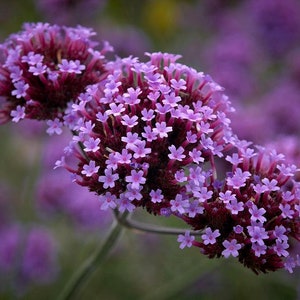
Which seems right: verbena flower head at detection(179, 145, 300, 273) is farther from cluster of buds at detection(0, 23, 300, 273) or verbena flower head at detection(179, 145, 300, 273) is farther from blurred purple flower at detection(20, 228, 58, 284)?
blurred purple flower at detection(20, 228, 58, 284)

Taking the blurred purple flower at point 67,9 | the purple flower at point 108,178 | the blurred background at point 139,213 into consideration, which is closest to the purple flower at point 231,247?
the purple flower at point 108,178

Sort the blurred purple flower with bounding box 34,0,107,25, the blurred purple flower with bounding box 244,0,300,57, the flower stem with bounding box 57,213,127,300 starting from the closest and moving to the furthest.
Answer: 1. the flower stem with bounding box 57,213,127,300
2. the blurred purple flower with bounding box 34,0,107,25
3. the blurred purple flower with bounding box 244,0,300,57

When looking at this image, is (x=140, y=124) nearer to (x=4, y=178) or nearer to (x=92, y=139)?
(x=92, y=139)

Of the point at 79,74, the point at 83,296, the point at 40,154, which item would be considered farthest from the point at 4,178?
the point at 79,74

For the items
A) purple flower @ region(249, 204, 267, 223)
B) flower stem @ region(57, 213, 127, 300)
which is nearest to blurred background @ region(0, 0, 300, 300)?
flower stem @ region(57, 213, 127, 300)

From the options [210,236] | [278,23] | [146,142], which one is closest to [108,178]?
[146,142]

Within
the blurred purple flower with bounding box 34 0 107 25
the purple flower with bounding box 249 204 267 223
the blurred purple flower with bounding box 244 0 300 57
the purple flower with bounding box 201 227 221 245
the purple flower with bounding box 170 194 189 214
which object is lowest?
the purple flower with bounding box 201 227 221 245

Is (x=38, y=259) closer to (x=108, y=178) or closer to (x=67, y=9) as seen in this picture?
(x=67, y=9)

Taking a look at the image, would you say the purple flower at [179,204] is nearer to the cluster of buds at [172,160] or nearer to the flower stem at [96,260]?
the cluster of buds at [172,160]
